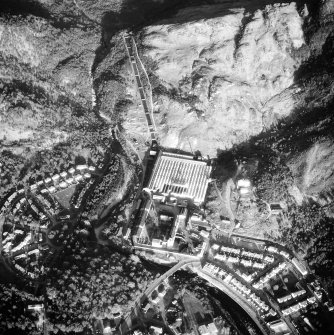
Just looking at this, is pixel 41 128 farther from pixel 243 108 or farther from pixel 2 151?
pixel 243 108

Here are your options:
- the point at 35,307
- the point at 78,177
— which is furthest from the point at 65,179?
the point at 35,307

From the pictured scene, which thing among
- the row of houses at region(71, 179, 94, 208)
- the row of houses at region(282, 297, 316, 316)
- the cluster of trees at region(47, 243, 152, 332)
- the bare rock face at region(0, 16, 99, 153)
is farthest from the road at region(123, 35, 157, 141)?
the row of houses at region(282, 297, 316, 316)

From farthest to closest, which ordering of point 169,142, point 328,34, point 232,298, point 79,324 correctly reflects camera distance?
point 169,142, point 328,34, point 232,298, point 79,324

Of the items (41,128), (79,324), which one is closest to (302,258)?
(79,324)

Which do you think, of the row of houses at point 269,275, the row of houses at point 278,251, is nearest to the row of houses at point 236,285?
the row of houses at point 269,275

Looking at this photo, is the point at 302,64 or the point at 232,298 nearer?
the point at 232,298

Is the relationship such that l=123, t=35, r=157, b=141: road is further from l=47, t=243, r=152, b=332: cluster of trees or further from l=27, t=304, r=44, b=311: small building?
l=27, t=304, r=44, b=311: small building

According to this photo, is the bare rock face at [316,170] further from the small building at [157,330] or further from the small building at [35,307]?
the small building at [35,307]
